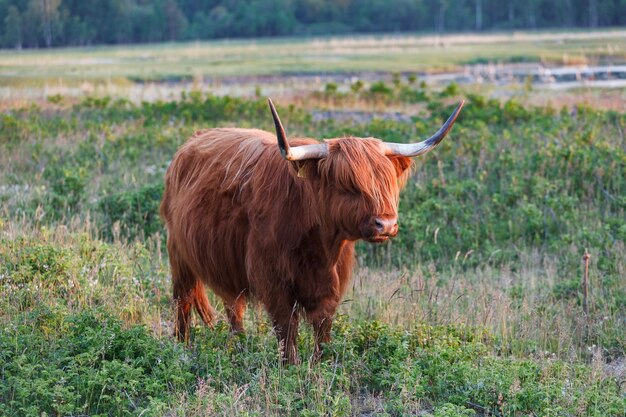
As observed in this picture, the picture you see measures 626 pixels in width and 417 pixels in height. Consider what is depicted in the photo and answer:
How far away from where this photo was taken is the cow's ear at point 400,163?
5691 millimetres

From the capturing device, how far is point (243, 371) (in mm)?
5598

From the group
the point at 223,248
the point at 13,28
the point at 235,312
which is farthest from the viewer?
the point at 13,28

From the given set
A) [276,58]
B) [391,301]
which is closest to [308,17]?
[276,58]

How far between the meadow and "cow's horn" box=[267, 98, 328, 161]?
1319 millimetres

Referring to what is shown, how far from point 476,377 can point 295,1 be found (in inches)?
2773

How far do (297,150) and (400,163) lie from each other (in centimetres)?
82

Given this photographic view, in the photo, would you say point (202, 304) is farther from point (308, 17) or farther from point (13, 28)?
point (308, 17)

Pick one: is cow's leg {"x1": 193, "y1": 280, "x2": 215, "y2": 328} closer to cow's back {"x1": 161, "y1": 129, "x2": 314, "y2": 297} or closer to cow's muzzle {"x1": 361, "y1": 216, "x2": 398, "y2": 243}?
cow's back {"x1": 161, "y1": 129, "x2": 314, "y2": 297}

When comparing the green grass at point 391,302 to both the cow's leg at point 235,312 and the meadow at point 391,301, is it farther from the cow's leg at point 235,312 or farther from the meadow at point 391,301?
the cow's leg at point 235,312

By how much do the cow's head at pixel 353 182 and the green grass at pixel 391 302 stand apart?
0.94 m

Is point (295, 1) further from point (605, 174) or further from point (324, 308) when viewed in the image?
point (324, 308)

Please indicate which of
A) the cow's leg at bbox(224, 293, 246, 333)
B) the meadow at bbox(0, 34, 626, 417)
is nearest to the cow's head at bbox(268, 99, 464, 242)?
Result: the meadow at bbox(0, 34, 626, 417)

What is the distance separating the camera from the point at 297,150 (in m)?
5.30

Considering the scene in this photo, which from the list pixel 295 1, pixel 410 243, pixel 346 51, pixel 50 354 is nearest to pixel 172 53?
pixel 346 51
